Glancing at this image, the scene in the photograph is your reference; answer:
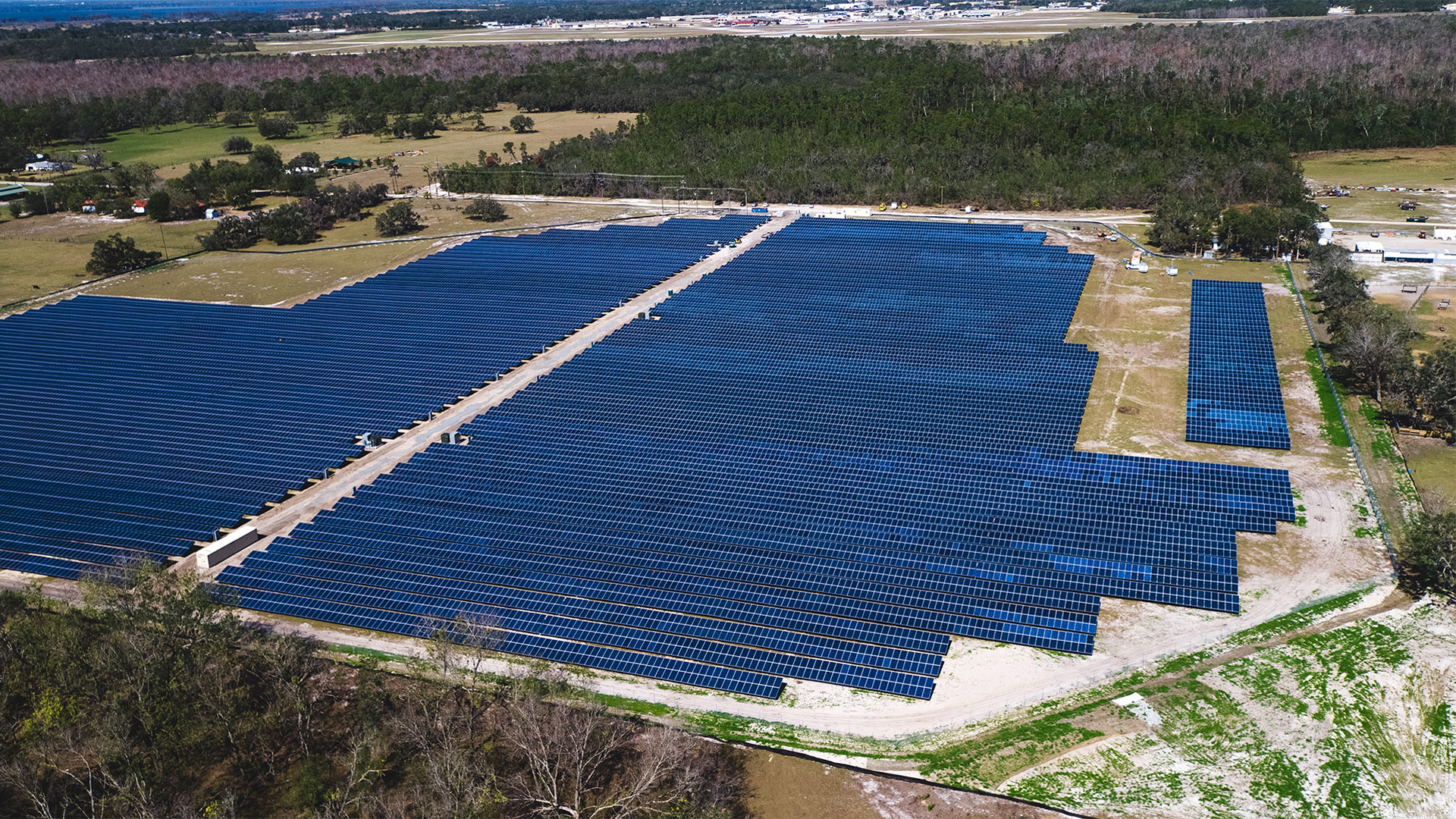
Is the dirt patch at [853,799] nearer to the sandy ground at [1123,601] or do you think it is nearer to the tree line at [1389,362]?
the sandy ground at [1123,601]

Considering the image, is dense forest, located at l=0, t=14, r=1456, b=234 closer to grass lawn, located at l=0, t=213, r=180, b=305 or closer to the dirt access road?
grass lawn, located at l=0, t=213, r=180, b=305

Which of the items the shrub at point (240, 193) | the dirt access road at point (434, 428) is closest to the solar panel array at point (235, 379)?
the dirt access road at point (434, 428)

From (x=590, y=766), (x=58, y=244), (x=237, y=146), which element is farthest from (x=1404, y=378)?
(x=237, y=146)

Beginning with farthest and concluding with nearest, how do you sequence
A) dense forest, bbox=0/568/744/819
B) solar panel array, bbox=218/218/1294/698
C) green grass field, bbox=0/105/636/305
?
green grass field, bbox=0/105/636/305, solar panel array, bbox=218/218/1294/698, dense forest, bbox=0/568/744/819

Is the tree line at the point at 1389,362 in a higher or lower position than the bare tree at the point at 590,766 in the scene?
higher

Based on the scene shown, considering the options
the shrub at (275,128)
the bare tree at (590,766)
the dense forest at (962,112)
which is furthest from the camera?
the shrub at (275,128)

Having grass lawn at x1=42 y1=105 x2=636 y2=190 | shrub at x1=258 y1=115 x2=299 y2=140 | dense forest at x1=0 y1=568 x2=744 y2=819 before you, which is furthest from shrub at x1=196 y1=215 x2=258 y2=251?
shrub at x1=258 y1=115 x2=299 y2=140
